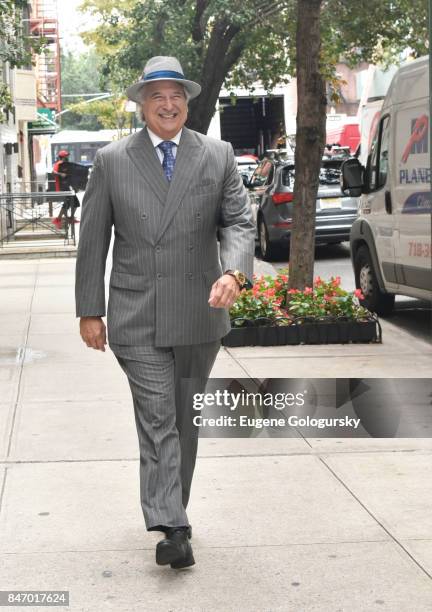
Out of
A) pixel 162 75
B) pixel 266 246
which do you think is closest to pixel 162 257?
pixel 162 75

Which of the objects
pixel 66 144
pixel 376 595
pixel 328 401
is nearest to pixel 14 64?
pixel 328 401

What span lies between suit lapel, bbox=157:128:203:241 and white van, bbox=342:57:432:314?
6005mm

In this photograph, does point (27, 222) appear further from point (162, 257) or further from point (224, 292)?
point (224, 292)

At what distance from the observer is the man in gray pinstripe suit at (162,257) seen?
4.83 m

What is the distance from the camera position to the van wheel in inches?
509

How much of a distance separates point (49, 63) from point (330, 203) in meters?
37.4

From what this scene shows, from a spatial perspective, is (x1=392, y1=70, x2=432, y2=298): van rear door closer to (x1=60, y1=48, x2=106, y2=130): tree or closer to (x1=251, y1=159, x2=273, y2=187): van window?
(x1=251, y1=159, x2=273, y2=187): van window

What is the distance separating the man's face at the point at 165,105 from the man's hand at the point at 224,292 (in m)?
A: 0.67

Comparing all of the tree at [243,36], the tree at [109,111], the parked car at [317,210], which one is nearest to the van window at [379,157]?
the parked car at [317,210]

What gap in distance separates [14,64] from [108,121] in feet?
214

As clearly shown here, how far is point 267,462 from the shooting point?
21.7 ft

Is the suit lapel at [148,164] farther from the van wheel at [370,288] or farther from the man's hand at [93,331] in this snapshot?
the van wheel at [370,288]

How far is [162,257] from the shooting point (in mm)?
4875

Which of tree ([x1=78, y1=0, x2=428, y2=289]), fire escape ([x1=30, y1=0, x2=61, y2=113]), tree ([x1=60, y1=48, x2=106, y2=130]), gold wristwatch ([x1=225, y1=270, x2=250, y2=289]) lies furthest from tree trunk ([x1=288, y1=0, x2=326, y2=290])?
tree ([x1=60, y1=48, x2=106, y2=130])
